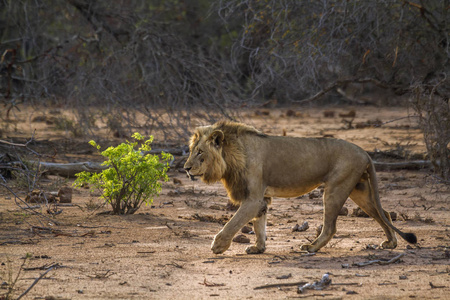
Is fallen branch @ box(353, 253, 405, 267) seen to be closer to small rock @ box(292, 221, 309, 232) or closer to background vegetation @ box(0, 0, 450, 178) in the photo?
small rock @ box(292, 221, 309, 232)

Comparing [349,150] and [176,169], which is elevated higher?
[349,150]

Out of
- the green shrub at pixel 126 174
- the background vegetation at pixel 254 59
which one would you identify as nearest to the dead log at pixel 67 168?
the background vegetation at pixel 254 59

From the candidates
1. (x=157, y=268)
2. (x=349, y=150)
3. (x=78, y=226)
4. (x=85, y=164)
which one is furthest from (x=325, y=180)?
(x=85, y=164)

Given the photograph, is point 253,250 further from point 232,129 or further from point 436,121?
point 436,121

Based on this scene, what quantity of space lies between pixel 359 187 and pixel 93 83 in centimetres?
640

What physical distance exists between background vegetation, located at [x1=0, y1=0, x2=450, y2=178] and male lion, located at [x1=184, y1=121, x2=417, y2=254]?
126 inches

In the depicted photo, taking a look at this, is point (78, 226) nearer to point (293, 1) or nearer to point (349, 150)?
point (349, 150)

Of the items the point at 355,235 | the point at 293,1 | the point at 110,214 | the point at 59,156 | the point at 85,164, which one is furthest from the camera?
the point at 59,156

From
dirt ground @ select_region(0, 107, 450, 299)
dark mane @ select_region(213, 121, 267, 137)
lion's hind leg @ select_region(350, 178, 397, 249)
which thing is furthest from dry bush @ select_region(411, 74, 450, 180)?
dark mane @ select_region(213, 121, 267, 137)

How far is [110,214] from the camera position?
7.89 m

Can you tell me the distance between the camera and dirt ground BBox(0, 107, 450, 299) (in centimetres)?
479

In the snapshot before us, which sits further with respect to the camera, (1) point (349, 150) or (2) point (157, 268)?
(1) point (349, 150)

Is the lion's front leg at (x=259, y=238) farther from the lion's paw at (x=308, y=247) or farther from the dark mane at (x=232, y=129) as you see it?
the dark mane at (x=232, y=129)

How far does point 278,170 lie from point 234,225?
77 centimetres
